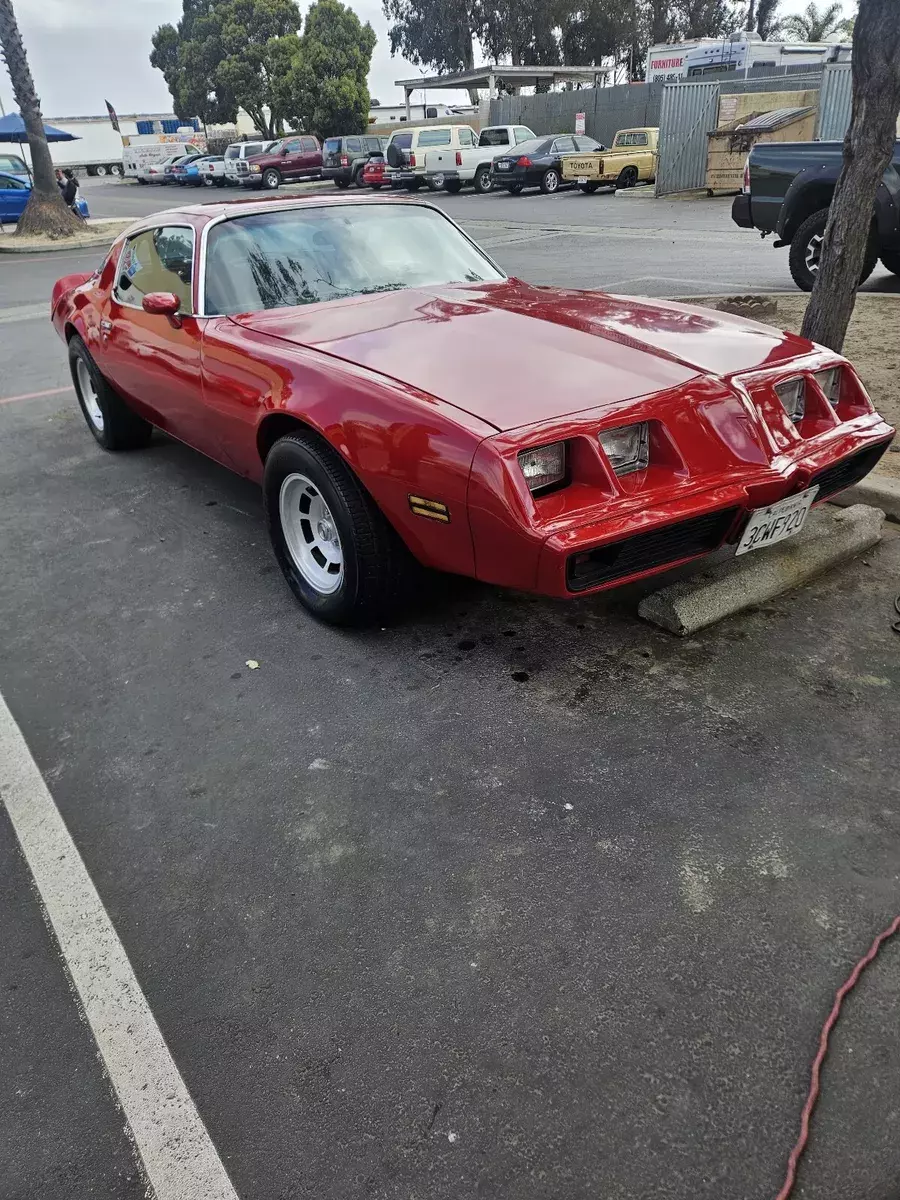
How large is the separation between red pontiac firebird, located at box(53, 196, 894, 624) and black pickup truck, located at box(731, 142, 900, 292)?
532 centimetres

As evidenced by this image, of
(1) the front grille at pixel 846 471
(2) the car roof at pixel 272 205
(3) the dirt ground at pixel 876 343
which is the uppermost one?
(2) the car roof at pixel 272 205

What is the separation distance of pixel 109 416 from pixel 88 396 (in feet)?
1.71

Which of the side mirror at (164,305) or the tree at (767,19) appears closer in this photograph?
the side mirror at (164,305)

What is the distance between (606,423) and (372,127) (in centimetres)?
5029

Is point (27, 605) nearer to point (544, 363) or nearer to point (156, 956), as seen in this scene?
point (156, 956)

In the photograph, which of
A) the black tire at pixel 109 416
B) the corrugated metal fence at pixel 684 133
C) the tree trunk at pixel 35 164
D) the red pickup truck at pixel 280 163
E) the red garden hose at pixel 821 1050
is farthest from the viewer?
the red pickup truck at pixel 280 163

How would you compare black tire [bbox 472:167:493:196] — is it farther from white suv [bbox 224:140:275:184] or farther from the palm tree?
the palm tree

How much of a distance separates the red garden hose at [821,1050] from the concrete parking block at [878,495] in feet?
8.42

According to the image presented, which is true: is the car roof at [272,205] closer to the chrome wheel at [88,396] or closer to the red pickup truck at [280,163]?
the chrome wheel at [88,396]

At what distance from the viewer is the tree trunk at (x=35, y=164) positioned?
727 inches

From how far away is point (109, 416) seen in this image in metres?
5.61

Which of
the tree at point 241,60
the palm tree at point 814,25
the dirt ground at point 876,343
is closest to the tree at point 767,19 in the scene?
the palm tree at point 814,25

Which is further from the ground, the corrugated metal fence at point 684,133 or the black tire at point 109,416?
the corrugated metal fence at point 684,133

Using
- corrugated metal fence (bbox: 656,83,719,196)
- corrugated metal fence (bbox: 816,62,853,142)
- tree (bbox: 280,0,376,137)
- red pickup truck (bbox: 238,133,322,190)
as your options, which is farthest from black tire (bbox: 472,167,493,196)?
tree (bbox: 280,0,376,137)
